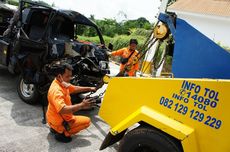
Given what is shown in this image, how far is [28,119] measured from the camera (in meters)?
5.75

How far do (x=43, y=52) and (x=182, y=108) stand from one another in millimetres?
3467

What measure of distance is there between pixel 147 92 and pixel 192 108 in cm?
58

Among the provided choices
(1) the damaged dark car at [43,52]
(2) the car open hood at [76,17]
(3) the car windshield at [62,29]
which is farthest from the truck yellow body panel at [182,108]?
(2) the car open hood at [76,17]

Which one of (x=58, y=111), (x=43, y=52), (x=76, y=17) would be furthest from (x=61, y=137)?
(x=76, y=17)

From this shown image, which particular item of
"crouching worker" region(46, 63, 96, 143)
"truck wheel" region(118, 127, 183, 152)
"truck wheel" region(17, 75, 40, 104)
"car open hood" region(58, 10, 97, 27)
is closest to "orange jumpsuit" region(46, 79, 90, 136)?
"crouching worker" region(46, 63, 96, 143)

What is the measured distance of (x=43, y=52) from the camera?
6258 millimetres

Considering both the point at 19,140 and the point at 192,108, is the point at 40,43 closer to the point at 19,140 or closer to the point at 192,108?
the point at 19,140

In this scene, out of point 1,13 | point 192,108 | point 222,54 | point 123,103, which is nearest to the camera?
point 192,108

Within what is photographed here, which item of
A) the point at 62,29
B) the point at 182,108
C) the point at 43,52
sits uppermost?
the point at 182,108

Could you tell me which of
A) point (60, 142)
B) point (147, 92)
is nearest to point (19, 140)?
point (60, 142)

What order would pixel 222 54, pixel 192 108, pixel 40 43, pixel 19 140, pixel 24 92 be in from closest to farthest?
pixel 192 108 < pixel 222 54 < pixel 19 140 < pixel 40 43 < pixel 24 92

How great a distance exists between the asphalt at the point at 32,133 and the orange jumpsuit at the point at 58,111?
8.5 inches

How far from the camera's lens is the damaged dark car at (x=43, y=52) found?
247 inches

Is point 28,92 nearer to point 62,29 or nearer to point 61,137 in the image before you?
point 62,29
